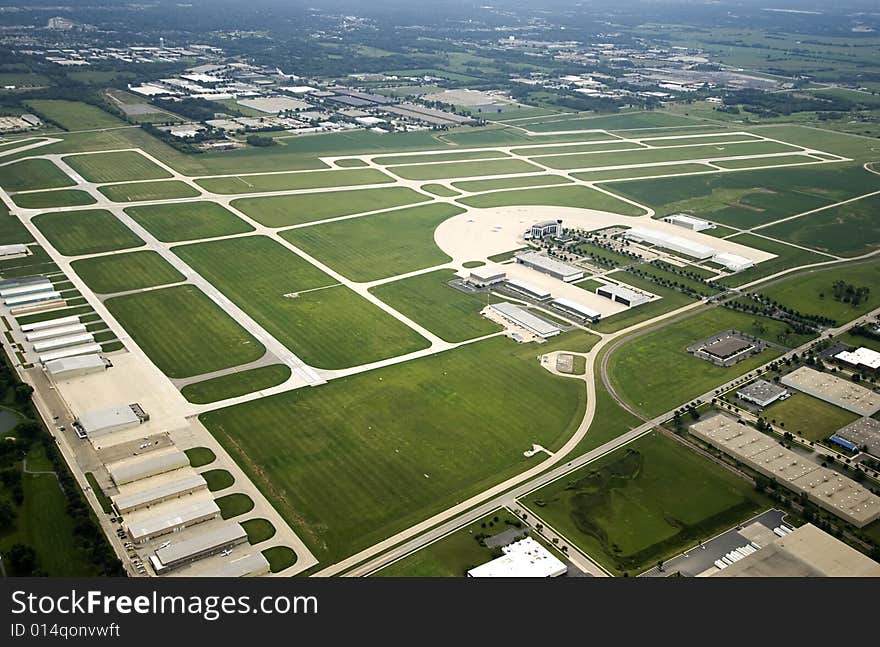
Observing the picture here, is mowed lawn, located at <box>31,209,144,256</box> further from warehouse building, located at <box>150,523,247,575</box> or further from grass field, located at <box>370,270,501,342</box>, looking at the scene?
warehouse building, located at <box>150,523,247,575</box>

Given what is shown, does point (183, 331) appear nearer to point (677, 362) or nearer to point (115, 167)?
point (677, 362)

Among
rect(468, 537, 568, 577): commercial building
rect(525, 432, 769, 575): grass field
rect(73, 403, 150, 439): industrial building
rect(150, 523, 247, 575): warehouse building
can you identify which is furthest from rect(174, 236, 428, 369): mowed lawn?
rect(468, 537, 568, 577): commercial building

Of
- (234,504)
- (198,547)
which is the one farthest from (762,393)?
(198,547)

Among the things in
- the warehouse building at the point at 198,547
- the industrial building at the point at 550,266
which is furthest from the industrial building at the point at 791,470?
the warehouse building at the point at 198,547

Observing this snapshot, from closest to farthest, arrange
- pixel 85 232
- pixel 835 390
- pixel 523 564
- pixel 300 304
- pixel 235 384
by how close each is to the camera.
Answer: pixel 523 564, pixel 235 384, pixel 835 390, pixel 300 304, pixel 85 232

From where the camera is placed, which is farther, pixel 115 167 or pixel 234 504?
pixel 115 167

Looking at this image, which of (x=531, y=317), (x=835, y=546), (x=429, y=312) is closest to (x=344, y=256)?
(x=429, y=312)

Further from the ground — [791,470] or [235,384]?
[791,470]
